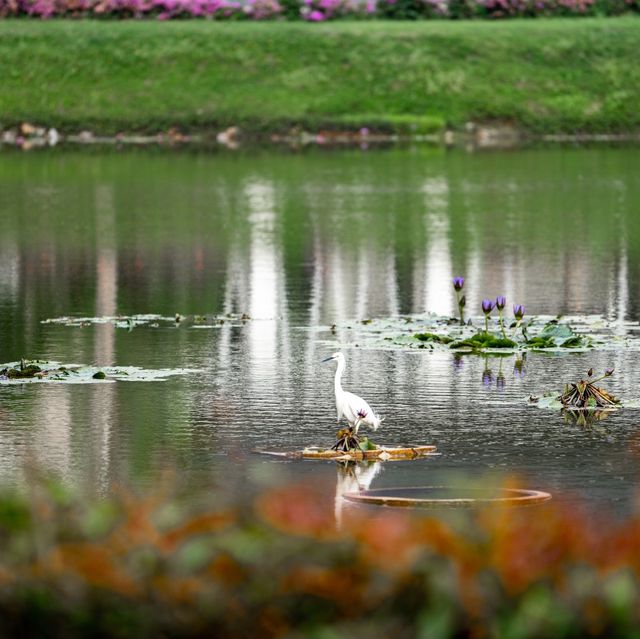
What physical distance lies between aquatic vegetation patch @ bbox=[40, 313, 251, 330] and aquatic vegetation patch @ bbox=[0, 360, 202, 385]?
2716 mm

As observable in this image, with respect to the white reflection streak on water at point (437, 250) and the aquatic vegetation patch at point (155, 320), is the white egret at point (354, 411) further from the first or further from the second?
the white reflection streak on water at point (437, 250)

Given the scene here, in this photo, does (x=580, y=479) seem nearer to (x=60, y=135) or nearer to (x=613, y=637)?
(x=613, y=637)

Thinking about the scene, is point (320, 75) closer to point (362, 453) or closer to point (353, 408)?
point (353, 408)

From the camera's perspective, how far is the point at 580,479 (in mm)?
11352

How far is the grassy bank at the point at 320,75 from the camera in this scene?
50.1m

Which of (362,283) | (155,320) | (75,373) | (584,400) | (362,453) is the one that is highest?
(362,283)

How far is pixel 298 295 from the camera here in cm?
2084

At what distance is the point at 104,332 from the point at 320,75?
3442cm

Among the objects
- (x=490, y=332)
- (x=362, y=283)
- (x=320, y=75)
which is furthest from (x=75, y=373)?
(x=320, y=75)

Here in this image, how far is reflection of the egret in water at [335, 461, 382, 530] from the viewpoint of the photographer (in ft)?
36.2

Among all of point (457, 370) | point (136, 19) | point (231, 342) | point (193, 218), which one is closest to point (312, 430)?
point (457, 370)

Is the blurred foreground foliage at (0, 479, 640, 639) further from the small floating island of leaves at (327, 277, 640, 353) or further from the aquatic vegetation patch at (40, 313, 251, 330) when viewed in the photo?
the aquatic vegetation patch at (40, 313, 251, 330)

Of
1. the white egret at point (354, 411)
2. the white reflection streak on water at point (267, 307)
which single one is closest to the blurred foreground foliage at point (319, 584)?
the white egret at point (354, 411)

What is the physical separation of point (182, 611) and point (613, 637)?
43.6 inches
